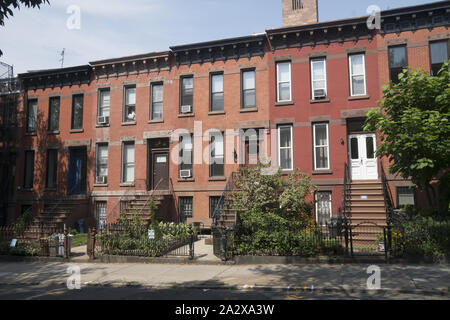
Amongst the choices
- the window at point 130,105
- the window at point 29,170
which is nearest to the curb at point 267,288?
the window at point 130,105

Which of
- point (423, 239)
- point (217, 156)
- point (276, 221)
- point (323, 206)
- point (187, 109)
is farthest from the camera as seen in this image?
point (187, 109)

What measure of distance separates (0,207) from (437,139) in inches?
955

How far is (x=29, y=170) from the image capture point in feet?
75.2

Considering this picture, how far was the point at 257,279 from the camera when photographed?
984 centimetres

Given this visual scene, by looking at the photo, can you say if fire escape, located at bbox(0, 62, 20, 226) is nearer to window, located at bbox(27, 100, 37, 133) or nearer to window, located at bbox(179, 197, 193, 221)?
window, located at bbox(27, 100, 37, 133)

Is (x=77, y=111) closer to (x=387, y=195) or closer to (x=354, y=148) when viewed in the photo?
(x=354, y=148)

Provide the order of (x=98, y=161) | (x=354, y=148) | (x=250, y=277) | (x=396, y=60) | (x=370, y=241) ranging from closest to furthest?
1. (x=250, y=277)
2. (x=370, y=241)
3. (x=396, y=60)
4. (x=354, y=148)
5. (x=98, y=161)

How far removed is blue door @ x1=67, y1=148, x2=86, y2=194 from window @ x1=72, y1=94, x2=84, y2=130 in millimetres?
1588

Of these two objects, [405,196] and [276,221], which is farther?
[405,196]

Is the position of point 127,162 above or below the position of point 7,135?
below

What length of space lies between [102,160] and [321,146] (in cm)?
1267

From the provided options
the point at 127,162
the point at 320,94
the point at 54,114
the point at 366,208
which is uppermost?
the point at 54,114

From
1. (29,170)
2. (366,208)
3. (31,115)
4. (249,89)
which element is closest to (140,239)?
(366,208)

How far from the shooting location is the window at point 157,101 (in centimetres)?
2061
